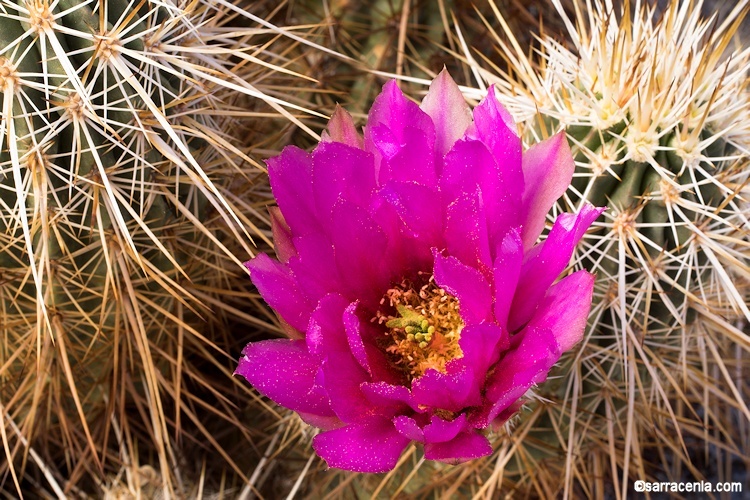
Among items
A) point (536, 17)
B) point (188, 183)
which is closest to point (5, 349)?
point (188, 183)

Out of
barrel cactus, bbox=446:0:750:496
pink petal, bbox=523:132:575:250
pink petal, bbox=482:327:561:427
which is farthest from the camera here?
barrel cactus, bbox=446:0:750:496

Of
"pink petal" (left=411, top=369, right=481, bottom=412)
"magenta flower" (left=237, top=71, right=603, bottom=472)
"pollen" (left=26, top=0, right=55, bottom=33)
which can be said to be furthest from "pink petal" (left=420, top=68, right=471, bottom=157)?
"pollen" (left=26, top=0, right=55, bottom=33)

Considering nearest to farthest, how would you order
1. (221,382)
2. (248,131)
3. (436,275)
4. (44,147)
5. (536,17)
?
(436,275) → (44,147) → (248,131) → (221,382) → (536,17)

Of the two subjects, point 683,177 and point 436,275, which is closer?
point 436,275

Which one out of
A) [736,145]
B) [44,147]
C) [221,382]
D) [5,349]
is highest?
[44,147]

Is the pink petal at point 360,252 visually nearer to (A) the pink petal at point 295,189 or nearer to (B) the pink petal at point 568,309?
(A) the pink petal at point 295,189

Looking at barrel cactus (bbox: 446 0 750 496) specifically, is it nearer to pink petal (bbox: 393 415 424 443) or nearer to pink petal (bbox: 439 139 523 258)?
pink petal (bbox: 439 139 523 258)

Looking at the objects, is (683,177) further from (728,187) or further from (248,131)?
(248,131)
